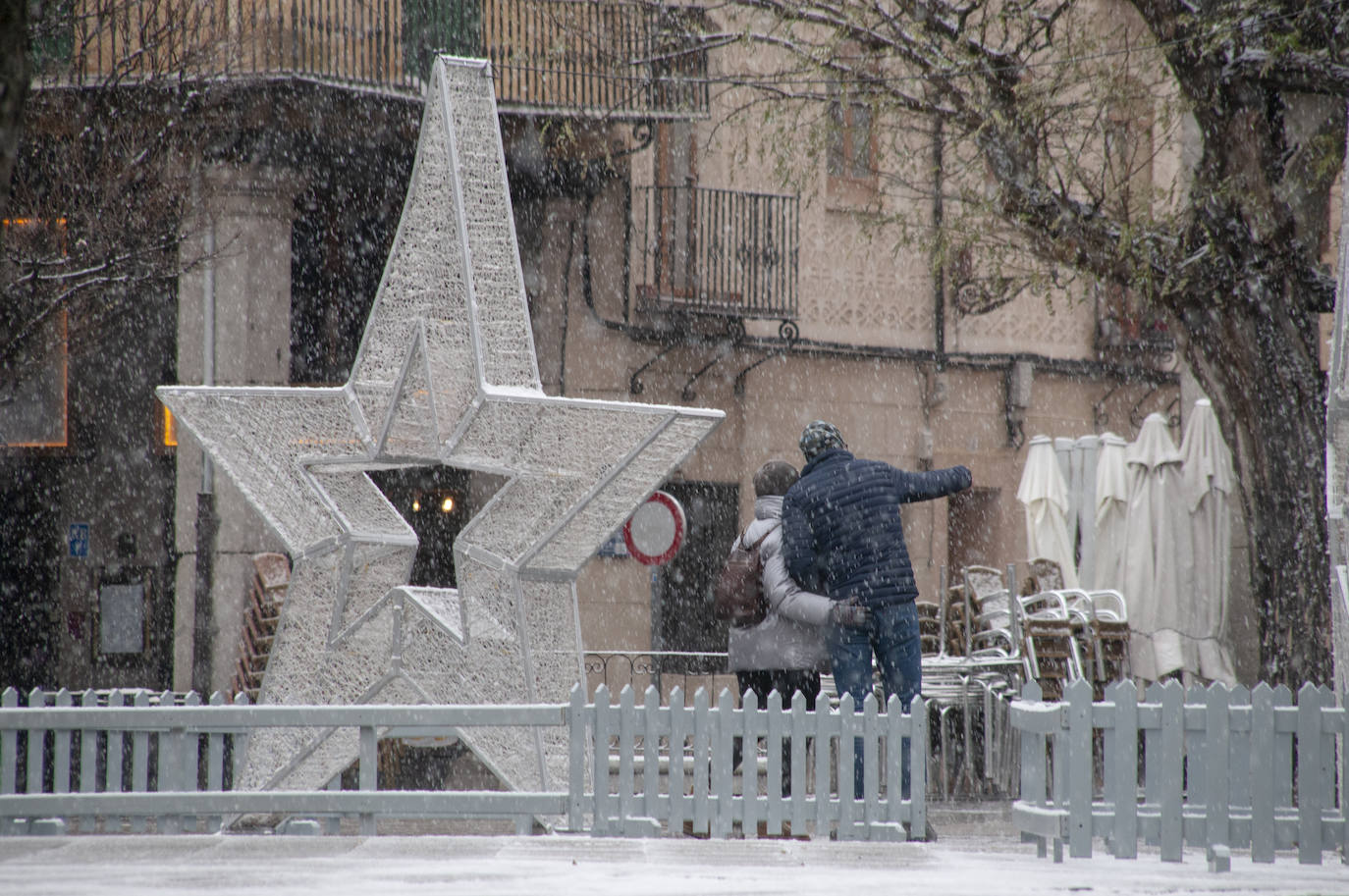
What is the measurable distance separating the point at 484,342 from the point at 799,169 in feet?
32.4

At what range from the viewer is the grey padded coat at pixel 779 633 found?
7.67 meters

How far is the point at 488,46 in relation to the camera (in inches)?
586

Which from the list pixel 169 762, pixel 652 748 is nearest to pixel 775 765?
pixel 652 748

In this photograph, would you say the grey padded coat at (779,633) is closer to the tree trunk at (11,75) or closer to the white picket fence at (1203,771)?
the white picket fence at (1203,771)

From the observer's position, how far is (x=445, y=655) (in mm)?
7953

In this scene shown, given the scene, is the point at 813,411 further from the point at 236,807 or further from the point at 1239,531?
the point at 236,807

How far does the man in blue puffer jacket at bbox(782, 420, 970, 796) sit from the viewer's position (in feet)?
24.0

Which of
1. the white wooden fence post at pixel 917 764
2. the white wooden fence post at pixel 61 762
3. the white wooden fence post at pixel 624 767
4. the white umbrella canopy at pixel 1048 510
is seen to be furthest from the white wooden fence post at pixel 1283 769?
the white umbrella canopy at pixel 1048 510

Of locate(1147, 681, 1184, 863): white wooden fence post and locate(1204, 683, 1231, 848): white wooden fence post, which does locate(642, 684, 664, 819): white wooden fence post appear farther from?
locate(1204, 683, 1231, 848): white wooden fence post

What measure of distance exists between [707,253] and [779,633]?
889cm

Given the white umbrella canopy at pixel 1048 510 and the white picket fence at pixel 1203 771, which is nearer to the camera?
the white picket fence at pixel 1203 771

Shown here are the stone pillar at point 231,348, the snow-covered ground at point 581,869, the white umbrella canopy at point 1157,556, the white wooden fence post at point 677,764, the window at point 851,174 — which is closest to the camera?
the snow-covered ground at point 581,869

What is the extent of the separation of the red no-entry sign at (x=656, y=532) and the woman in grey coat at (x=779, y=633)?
5.86 metres

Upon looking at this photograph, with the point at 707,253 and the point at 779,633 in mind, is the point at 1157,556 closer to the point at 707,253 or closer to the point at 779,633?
the point at 707,253
